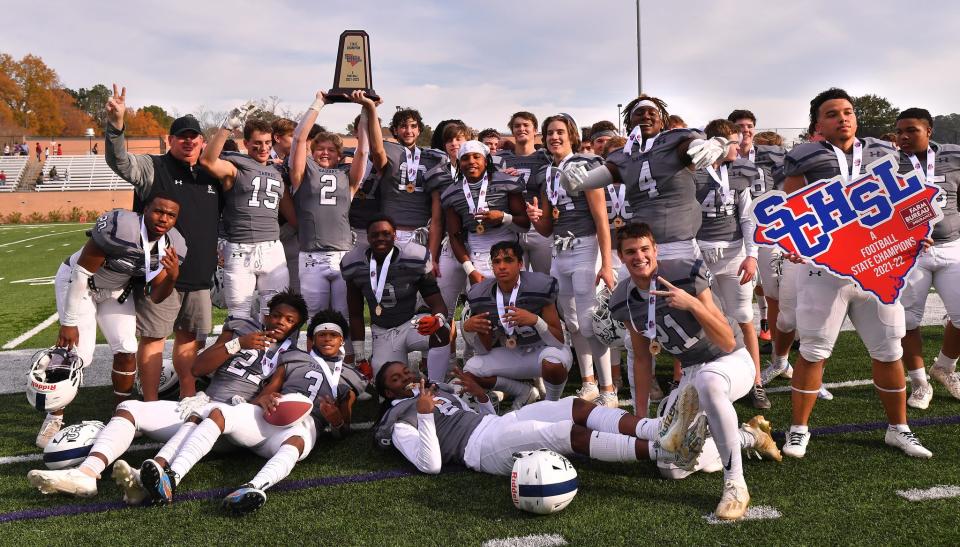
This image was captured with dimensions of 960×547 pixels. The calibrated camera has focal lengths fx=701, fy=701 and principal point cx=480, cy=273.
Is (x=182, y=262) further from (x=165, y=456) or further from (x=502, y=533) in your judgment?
(x=502, y=533)

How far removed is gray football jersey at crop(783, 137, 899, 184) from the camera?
394 cm

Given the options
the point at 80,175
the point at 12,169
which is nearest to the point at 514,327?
the point at 80,175

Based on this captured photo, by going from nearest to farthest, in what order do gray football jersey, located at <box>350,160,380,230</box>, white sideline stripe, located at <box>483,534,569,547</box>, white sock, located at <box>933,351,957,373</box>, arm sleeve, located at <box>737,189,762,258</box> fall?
1. white sideline stripe, located at <box>483,534,569,547</box>
2. white sock, located at <box>933,351,957,373</box>
3. arm sleeve, located at <box>737,189,762,258</box>
4. gray football jersey, located at <box>350,160,380,230</box>

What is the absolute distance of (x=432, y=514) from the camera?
10.7 ft

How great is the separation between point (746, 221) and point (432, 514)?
3.23 meters

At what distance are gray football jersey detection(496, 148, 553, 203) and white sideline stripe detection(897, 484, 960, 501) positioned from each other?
3.16 metres

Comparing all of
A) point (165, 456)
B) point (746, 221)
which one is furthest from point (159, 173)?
point (746, 221)

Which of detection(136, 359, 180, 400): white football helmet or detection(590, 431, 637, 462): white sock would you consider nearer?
detection(590, 431, 637, 462): white sock

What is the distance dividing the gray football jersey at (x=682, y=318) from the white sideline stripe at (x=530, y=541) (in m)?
1.15

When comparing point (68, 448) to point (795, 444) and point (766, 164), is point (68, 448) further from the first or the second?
point (766, 164)

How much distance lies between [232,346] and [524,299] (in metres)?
1.91

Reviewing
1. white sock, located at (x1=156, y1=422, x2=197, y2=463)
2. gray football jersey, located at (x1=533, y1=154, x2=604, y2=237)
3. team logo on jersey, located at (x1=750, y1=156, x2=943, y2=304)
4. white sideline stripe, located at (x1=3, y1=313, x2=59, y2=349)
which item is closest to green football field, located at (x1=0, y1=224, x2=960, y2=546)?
white sock, located at (x1=156, y1=422, x2=197, y2=463)

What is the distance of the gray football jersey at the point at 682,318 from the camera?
340 centimetres

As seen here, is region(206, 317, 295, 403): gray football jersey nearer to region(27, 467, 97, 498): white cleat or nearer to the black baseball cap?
region(27, 467, 97, 498): white cleat
